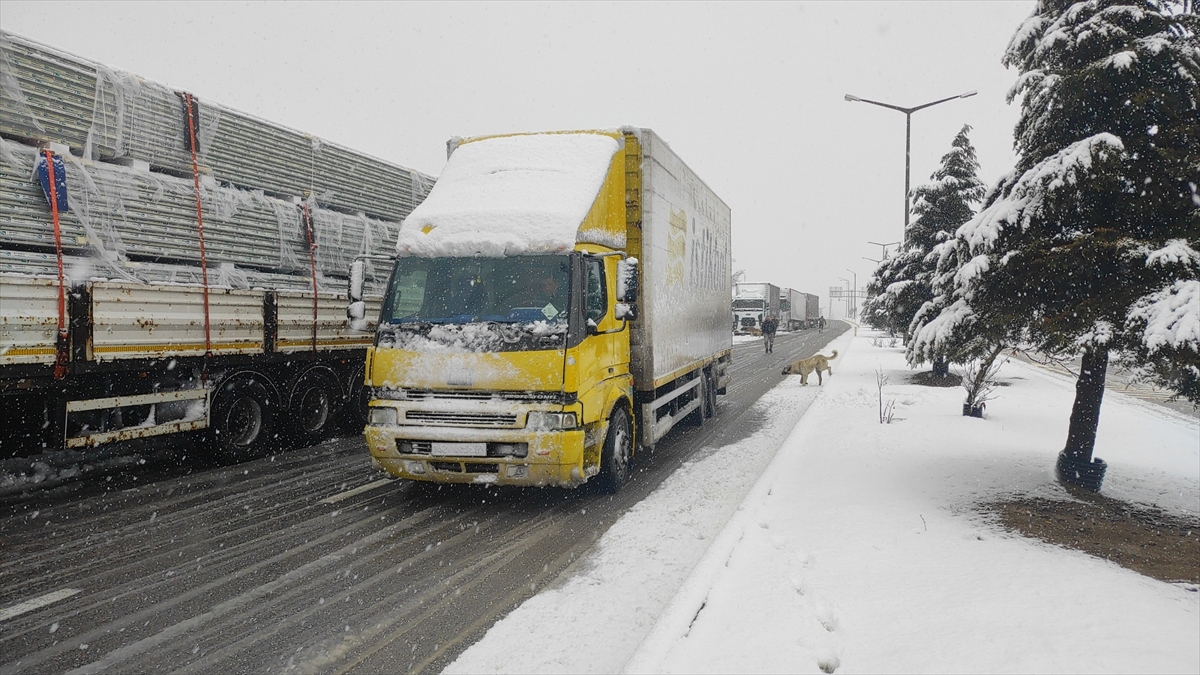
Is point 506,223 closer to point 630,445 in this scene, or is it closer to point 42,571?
point 630,445

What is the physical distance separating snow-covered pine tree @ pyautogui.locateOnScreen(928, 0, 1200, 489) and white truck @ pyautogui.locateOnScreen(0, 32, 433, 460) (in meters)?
7.68

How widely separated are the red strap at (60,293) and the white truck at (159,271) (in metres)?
0.01

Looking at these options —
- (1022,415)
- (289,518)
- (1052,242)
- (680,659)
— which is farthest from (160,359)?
(1022,415)

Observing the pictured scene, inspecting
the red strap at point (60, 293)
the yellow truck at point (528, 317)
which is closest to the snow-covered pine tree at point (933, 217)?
the yellow truck at point (528, 317)

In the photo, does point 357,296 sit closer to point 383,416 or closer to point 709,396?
point 383,416

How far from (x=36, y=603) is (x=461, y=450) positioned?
2869 mm

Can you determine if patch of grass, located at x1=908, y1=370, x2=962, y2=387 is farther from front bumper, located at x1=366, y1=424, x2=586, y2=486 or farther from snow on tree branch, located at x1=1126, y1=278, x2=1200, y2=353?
front bumper, located at x1=366, y1=424, x2=586, y2=486

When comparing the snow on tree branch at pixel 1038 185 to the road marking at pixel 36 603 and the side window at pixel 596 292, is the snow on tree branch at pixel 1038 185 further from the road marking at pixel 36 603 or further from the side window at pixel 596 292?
the road marking at pixel 36 603

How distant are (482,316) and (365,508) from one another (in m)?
2.02

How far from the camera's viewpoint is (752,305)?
4578 cm

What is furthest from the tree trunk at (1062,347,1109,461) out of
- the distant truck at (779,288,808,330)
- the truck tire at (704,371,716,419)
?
the distant truck at (779,288,808,330)

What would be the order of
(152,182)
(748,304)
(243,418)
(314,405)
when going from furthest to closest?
(748,304)
(314,405)
(243,418)
(152,182)

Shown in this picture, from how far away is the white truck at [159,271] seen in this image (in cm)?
620

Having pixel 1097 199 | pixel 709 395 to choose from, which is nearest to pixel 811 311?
pixel 709 395
